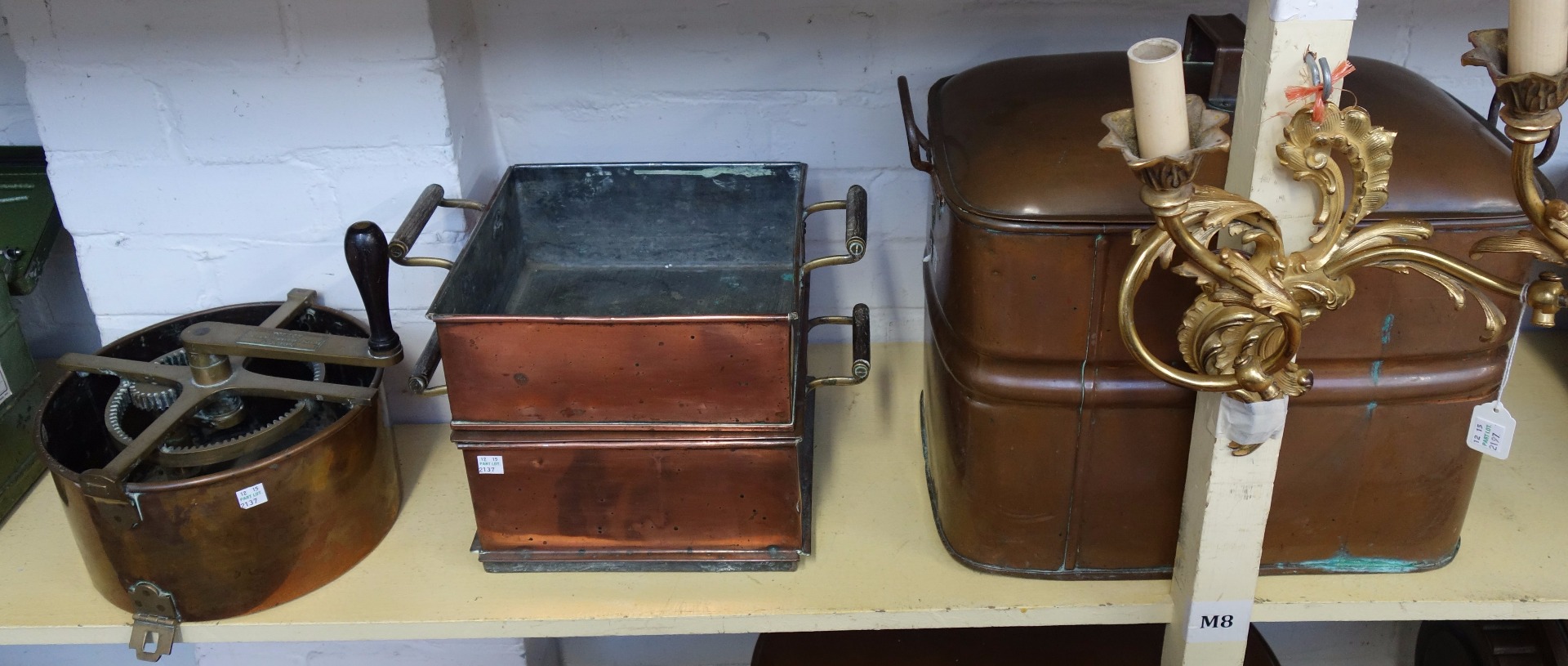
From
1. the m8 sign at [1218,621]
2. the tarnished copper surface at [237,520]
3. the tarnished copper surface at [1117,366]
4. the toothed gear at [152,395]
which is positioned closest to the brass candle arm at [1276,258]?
the tarnished copper surface at [1117,366]

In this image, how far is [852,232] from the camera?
1.03 meters

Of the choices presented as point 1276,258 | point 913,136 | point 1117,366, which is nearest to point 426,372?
point 913,136

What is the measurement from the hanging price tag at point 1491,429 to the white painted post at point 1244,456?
15 cm

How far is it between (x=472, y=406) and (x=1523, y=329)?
1.30 m

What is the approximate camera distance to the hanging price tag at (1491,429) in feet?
2.93

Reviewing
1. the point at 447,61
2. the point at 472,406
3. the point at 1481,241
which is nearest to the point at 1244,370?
the point at 1481,241

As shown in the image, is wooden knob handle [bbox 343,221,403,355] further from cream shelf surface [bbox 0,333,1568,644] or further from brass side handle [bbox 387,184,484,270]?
cream shelf surface [bbox 0,333,1568,644]

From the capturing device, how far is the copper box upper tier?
0.95 metres

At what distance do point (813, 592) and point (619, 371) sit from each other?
28cm

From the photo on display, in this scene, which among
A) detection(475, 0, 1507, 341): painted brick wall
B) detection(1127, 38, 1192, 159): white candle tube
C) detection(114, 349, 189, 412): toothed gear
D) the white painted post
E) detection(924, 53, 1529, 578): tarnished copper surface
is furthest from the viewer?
detection(475, 0, 1507, 341): painted brick wall

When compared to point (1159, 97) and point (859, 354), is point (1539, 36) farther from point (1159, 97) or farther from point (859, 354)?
point (859, 354)

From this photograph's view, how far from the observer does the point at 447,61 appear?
3.89 feet

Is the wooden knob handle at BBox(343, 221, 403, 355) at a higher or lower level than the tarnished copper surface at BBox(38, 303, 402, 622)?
higher

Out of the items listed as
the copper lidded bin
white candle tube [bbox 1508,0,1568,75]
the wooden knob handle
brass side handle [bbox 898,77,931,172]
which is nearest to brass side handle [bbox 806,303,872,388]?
the copper lidded bin
